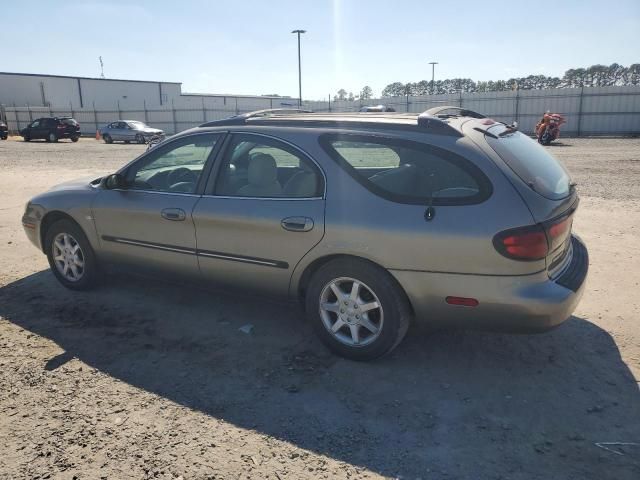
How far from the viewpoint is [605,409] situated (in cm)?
303

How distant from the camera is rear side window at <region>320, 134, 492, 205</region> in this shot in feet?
10.3

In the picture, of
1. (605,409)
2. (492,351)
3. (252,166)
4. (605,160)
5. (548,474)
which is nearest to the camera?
(548,474)

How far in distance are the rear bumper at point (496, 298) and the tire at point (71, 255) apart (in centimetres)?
306

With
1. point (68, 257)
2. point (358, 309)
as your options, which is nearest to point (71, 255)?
point (68, 257)

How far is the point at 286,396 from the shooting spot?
3213mm

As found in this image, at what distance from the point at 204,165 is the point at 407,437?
2585 mm

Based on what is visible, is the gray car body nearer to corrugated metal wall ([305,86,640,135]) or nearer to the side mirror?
the side mirror

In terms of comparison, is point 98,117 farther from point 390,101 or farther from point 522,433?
point 522,433

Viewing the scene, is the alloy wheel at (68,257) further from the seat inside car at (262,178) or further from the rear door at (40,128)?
the rear door at (40,128)

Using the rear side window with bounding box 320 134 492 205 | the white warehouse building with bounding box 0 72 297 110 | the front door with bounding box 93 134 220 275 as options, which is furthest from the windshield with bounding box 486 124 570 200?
the white warehouse building with bounding box 0 72 297 110

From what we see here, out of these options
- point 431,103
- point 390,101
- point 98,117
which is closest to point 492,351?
point 431,103

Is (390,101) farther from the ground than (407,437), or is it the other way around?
(390,101)

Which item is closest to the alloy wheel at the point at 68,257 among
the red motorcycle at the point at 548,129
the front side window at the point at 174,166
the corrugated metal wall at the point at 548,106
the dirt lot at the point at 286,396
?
the dirt lot at the point at 286,396

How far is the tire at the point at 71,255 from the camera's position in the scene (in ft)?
15.9
